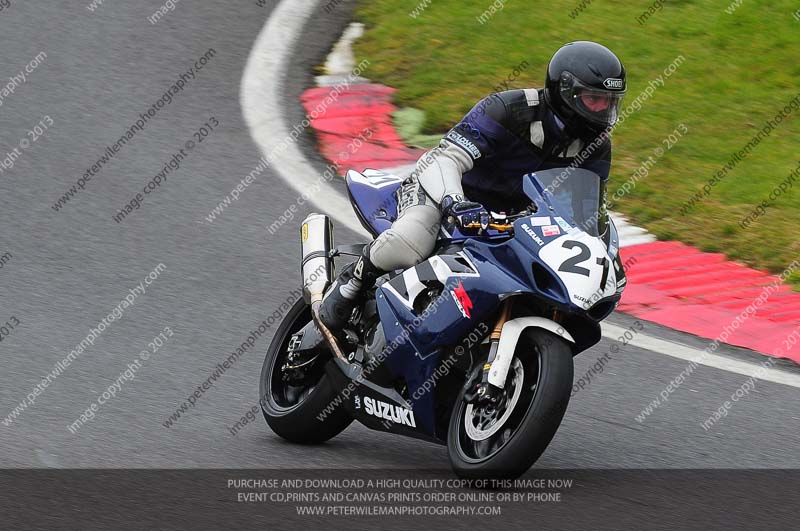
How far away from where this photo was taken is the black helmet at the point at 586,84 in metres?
5.17

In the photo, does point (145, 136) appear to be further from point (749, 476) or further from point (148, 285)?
point (749, 476)

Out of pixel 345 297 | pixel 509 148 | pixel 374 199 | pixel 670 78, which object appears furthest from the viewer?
pixel 670 78

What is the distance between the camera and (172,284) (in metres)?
8.03

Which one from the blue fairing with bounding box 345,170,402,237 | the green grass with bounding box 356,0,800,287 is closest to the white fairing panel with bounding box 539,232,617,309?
the blue fairing with bounding box 345,170,402,237

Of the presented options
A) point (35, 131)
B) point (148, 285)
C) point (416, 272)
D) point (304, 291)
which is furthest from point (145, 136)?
point (416, 272)

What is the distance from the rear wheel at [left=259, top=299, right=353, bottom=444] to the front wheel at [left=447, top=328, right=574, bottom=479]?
2.65 ft

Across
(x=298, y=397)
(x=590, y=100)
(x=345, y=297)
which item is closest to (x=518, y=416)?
(x=345, y=297)

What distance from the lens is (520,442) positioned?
4766 mm

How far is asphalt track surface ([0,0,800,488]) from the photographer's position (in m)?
5.80

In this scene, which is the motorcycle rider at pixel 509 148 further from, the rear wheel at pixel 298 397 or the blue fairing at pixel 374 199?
the rear wheel at pixel 298 397

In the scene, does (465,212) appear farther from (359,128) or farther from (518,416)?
(359,128)

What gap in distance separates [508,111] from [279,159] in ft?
15.9

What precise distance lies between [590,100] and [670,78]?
663cm

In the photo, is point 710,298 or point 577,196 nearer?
point 577,196
